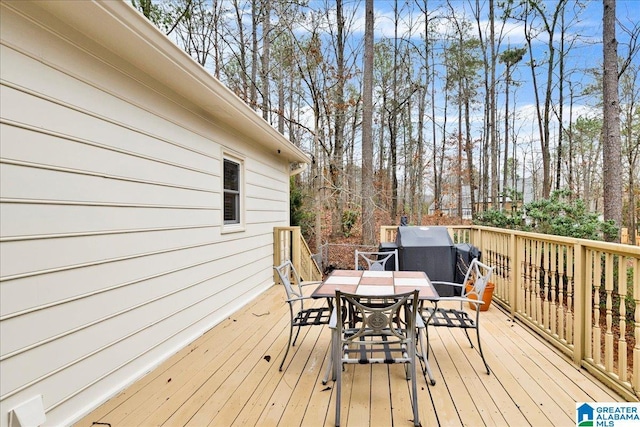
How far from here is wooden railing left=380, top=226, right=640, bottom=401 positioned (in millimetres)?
2293

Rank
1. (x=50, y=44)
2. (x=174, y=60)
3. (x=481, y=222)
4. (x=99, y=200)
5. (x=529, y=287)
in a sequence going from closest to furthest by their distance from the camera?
(x=50, y=44) < (x=99, y=200) < (x=174, y=60) < (x=529, y=287) < (x=481, y=222)

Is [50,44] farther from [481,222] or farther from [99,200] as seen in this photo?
[481,222]

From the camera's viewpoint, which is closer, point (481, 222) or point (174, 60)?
point (174, 60)

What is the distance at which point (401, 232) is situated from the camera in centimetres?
536

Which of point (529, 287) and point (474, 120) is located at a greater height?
point (474, 120)

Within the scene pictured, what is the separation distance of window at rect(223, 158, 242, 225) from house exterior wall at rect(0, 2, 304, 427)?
83 centimetres

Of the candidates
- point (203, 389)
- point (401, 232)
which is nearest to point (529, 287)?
point (401, 232)

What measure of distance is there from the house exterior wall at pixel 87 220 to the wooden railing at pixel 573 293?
3.43 meters

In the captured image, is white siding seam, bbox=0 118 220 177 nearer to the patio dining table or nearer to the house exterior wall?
the house exterior wall

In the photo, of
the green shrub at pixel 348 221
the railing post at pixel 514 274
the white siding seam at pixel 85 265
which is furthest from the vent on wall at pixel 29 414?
the green shrub at pixel 348 221

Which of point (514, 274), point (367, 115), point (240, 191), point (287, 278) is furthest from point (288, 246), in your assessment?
point (514, 274)

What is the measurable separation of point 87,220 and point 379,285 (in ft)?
7.09

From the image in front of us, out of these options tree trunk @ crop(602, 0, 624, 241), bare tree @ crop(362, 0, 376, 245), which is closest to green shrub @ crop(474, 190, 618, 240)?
tree trunk @ crop(602, 0, 624, 241)

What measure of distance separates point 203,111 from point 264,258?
9.41 ft
